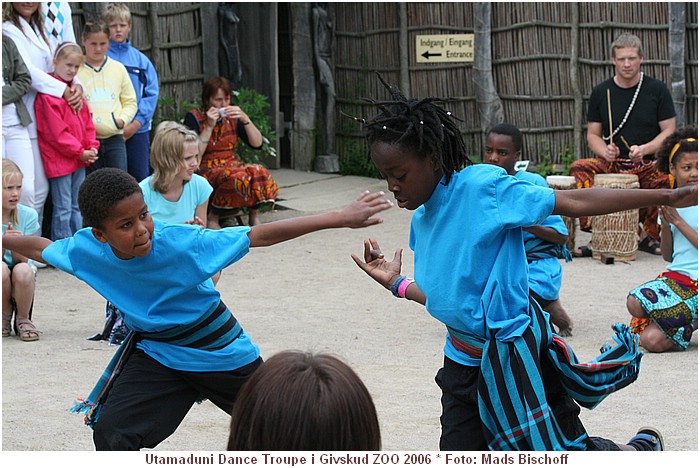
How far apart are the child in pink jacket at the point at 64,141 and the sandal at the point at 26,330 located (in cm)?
204

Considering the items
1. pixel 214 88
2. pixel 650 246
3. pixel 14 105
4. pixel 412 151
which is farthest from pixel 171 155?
pixel 650 246

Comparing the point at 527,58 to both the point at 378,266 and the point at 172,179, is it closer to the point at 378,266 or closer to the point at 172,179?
the point at 172,179

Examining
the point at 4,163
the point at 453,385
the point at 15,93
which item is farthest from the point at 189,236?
the point at 15,93

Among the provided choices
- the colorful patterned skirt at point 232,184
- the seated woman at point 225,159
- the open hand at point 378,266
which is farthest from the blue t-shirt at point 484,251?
the colorful patterned skirt at point 232,184

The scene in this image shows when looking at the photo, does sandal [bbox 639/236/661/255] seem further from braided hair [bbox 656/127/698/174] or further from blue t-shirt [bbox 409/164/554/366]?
blue t-shirt [bbox 409/164/554/366]

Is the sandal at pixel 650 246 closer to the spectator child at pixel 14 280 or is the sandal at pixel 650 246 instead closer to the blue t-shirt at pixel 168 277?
the spectator child at pixel 14 280

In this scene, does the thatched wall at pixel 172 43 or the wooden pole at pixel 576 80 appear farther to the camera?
the wooden pole at pixel 576 80

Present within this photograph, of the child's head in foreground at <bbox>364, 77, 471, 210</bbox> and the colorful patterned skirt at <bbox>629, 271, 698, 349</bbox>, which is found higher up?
the child's head in foreground at <bbox>364, 77, 471, 210</bbox>

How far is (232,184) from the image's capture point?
29.5 feet

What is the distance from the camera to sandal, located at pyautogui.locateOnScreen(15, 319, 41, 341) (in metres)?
5.91

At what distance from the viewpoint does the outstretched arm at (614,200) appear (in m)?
3.08

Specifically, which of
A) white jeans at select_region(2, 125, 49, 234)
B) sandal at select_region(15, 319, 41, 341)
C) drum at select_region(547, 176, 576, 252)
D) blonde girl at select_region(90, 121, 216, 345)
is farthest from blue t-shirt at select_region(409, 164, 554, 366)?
drum at select_region(547, 176, 576, 252)

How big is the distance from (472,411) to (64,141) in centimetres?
532

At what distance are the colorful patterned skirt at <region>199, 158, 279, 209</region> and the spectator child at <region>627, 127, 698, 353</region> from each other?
14.2 feet
